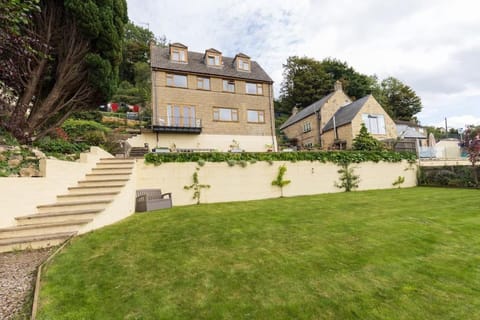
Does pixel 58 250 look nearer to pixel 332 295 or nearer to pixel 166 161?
pixel 332 295

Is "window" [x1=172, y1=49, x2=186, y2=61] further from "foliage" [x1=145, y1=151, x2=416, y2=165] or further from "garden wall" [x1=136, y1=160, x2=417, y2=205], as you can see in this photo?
"garden wall" [x1=136, y1=160, x2=417, y2=205]

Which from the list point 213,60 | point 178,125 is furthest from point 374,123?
point 178,125

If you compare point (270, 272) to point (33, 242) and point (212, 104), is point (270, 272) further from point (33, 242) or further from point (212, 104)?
point (212, 104)

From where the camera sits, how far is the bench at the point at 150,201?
23.8ft

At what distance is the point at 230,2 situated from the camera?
9516mm

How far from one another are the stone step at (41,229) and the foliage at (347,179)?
11.9 metres

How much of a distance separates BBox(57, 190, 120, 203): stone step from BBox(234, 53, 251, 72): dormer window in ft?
54.9

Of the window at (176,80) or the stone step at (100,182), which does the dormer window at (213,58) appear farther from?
the stone step at (100,182)

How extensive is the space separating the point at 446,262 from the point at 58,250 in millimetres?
6306

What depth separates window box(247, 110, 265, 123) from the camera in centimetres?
1879

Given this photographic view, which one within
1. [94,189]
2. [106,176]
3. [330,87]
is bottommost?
[94,189]

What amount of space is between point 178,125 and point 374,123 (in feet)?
62.9

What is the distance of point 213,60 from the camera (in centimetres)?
1872

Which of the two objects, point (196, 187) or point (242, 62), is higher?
point (242, 62)
